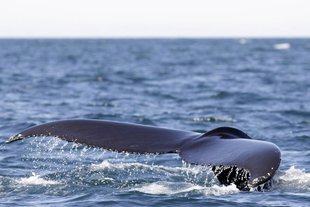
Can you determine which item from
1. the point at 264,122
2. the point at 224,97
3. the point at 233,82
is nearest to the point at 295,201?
the point at 264,122

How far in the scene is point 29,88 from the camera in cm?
2697

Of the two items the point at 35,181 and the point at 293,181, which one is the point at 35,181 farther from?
the point at 293,181

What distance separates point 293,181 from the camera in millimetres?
9156

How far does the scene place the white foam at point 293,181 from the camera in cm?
877

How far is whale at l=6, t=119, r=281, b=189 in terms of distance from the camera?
21.4 feet

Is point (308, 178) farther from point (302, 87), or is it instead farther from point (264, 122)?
point (302, 87)

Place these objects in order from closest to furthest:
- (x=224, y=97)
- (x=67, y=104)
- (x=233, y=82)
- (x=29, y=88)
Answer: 1. (x=67, y=104)
2. (x=224, y=97)
3. (x=29, y=88)
4. (x=233, y=82)

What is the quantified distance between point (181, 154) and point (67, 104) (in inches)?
578

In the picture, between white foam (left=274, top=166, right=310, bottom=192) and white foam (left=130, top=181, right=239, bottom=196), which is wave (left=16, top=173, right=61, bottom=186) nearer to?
white foam (left=130, top=181, right=239, bottom=196)

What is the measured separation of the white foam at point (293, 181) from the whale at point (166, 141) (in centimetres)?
159

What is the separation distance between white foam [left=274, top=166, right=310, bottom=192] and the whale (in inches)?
62.5

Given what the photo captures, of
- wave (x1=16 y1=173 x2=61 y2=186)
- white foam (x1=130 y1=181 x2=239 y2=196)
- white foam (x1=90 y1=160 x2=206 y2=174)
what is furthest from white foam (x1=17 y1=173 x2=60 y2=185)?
white foam (x1=130 y1=181 x2=239 y2=196)

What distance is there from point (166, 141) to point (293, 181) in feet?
8.66

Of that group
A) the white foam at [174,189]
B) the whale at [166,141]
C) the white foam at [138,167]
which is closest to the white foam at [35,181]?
the white foam at [138,167]
